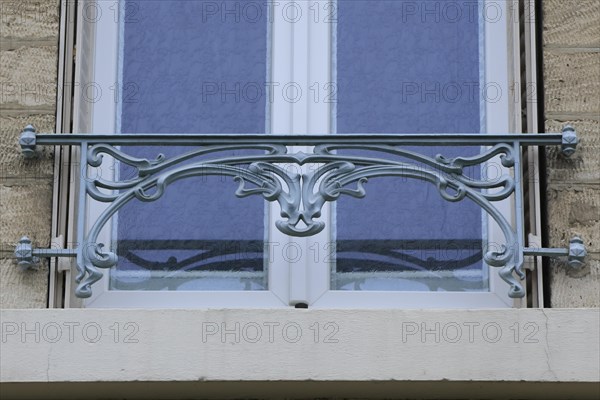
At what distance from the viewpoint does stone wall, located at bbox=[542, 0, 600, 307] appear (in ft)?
22.7

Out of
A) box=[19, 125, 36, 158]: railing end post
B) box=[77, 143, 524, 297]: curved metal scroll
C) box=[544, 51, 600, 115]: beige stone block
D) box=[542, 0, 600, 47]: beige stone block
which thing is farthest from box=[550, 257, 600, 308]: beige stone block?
box=[19, 125, 36, 158]: railing end post

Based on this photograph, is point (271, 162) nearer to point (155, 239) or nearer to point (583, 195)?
point (155, 239)

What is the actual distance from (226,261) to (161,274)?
0.25 m

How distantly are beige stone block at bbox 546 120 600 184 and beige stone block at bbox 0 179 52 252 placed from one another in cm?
189

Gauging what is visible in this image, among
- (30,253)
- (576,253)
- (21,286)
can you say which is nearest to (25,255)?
(30,253)

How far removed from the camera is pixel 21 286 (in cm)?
697

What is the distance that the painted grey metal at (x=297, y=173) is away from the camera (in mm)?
6914

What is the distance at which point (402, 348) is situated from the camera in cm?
655

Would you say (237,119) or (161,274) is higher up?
(237,119)

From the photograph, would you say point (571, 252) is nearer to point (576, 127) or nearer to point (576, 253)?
point (576, 253)

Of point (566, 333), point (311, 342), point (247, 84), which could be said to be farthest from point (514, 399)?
point (247, 84)

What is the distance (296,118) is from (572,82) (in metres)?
1.07

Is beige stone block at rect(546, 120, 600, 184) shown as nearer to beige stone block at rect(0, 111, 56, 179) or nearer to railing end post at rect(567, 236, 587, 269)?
railing end post at rect(567, 236, 587, 269)

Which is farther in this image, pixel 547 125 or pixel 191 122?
pixel 191 122
